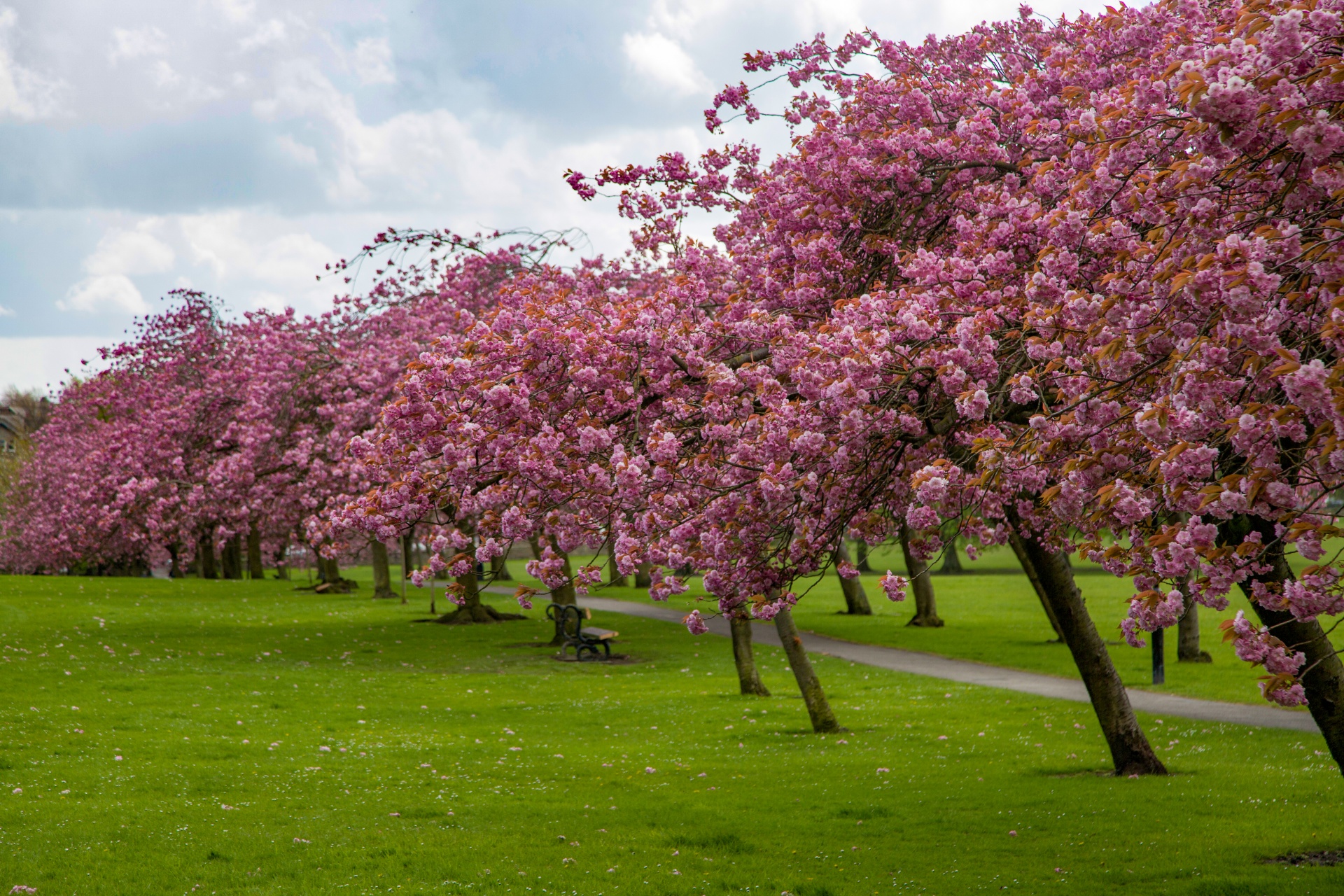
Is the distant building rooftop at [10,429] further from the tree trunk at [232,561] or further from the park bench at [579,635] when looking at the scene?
the park bench at [579,635]

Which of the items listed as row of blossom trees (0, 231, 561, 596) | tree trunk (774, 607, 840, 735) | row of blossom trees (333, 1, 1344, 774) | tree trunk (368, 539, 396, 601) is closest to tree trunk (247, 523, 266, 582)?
tree trunk (368, 539, 396, 601)

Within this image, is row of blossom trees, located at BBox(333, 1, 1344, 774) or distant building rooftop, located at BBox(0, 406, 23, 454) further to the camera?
distant building rooftop, located at BBox(0, 406, 23, 454)

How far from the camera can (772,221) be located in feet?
33.0

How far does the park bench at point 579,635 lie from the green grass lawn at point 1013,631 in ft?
14.5

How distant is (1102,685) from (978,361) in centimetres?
672

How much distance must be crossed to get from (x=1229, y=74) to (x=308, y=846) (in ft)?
25.6

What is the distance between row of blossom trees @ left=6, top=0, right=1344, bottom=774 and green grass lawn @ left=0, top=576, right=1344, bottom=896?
1.46 m

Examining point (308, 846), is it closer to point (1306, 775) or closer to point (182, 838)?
point (182, 838)

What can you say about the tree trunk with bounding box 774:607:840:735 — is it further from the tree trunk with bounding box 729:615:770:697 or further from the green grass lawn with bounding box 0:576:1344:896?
the tree trunk with bounding box 729:615:770:697

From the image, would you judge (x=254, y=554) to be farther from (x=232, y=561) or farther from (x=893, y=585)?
(x=893, y=585)

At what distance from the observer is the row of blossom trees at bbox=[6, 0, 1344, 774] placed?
3.79 metres

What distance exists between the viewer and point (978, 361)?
571 cm

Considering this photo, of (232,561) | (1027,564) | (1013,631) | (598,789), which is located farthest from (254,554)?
(598,789)

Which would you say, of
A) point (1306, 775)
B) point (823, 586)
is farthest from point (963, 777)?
point (823, 586)
